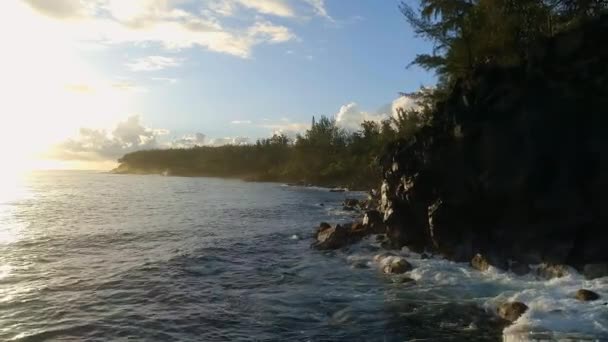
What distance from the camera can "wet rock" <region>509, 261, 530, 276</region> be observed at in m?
23.6

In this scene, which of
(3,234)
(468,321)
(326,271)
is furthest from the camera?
(3,234)

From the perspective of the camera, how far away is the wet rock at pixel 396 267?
25.9m

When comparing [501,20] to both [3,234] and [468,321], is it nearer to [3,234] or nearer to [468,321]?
[468,321]

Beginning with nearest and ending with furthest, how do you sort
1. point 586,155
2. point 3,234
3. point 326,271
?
point 586,155
point 326,271
point 3,234

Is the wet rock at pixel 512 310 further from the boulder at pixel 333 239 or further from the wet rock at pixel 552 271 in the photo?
the boulder at pixel 333 239

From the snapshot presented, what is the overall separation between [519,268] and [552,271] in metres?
1.68

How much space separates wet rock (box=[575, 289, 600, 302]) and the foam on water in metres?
0.19

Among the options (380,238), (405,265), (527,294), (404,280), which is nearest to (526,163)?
(527,294)

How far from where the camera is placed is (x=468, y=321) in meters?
17.8

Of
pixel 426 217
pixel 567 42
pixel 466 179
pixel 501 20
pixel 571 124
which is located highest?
pixel 501 20

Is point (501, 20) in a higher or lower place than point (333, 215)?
higher

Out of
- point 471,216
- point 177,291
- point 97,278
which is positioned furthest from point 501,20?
point 97,278

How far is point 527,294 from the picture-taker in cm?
1994

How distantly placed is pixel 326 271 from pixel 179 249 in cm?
1218
